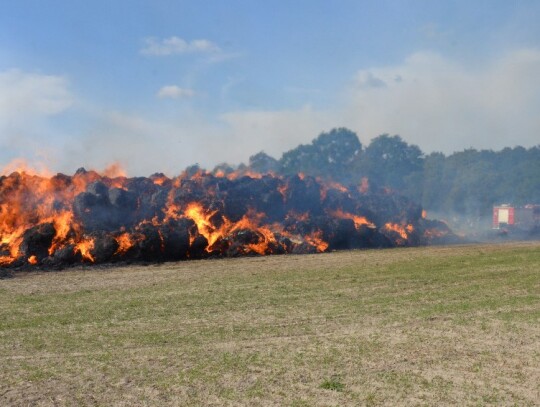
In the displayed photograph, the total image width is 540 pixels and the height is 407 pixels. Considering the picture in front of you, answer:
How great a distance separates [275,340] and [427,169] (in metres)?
96.9

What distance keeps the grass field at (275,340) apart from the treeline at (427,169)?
123ft

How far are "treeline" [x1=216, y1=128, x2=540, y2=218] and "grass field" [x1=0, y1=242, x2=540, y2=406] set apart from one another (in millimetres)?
37611

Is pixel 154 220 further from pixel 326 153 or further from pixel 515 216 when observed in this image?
pixel 326 153

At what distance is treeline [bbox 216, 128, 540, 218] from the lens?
278 ft

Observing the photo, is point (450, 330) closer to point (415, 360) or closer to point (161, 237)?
point (415, 360)

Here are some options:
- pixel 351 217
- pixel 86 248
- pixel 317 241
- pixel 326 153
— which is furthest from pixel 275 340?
pixel 326 153

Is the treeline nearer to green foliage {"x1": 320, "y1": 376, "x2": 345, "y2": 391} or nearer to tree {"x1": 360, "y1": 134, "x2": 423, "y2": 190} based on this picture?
tree {"x1": 360, "y1": 134, "x2": 423, "y2": 190}

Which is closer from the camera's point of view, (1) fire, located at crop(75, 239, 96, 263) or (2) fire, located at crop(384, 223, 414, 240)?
(1) fire, located at crop(75, 239, 96, 263)

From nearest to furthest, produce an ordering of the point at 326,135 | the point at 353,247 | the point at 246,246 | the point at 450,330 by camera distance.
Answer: the point at 450,330 → the point at 246,246 → the point at 353,247 → the point at 326,135

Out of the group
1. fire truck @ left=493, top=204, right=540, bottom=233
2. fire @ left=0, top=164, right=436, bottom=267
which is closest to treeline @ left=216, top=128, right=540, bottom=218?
fire truck @ left=493, top=204, right=540, bottom=233

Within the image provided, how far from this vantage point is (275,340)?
1212 centimetres

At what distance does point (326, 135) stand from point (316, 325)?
373 feet

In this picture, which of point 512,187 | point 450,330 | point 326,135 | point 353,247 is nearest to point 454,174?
point 512,187

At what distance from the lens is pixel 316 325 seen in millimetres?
13453
